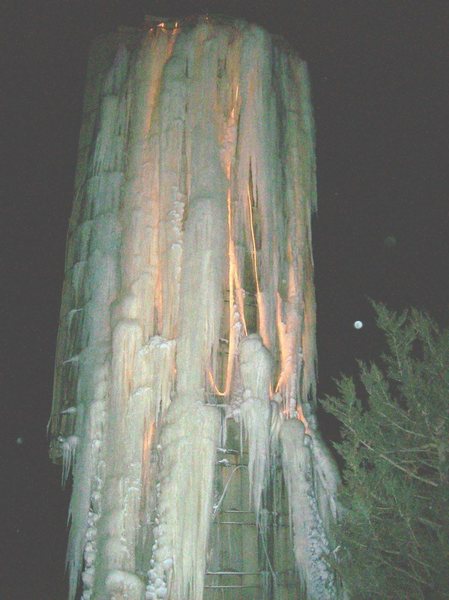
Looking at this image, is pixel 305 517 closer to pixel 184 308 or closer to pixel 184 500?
pixel 184 500

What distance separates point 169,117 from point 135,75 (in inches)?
37.0

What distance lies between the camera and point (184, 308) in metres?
7.20

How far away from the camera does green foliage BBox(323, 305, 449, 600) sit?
5.44 meters

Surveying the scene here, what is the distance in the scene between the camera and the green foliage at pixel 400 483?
544cm

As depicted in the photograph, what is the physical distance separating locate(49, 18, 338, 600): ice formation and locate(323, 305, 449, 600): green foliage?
3.91ft

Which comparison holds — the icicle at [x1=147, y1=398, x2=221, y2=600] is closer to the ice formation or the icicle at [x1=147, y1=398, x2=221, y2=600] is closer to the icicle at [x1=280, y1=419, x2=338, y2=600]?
the ice formation

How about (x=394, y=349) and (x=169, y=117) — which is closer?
(x=394, y=349)

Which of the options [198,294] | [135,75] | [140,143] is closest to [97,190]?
[140,143]

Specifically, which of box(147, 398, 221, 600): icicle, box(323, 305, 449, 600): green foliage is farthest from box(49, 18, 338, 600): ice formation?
box(323, 305, 449, 600): green foliage

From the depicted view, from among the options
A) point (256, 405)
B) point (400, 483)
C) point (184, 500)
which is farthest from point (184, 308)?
point (400, 483)

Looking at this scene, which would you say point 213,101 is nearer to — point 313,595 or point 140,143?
point 140,143

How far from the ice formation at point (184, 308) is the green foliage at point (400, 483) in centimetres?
119

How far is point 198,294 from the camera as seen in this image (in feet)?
23.7

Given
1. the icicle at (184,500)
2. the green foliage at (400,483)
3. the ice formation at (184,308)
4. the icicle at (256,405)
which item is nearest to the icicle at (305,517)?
the ice formation at (184,308)
